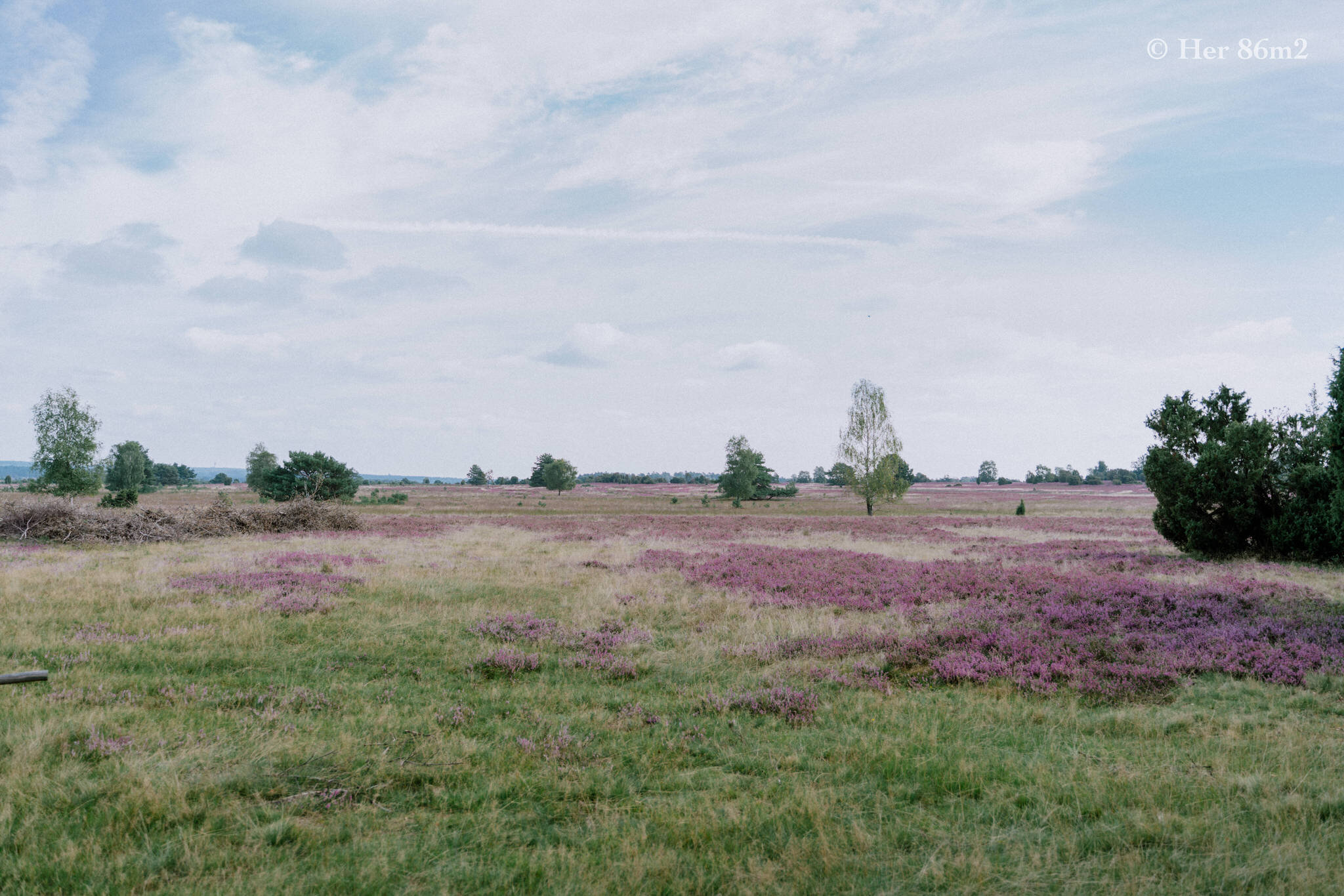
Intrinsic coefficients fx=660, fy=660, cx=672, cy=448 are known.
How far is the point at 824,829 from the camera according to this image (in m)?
5.31

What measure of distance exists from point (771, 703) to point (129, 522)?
31059mm

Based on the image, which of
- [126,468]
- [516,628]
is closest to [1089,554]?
[516,628]

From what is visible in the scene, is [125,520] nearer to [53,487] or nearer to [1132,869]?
[53,487]

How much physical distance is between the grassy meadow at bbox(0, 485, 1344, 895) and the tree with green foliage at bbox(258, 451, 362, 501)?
41.1m

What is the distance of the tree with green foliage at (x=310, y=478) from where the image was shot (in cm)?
5347

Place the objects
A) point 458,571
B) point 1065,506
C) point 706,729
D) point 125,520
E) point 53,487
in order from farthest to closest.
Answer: point 1065,506, point 53,487, point 125,520, point 458,571, point 706,729

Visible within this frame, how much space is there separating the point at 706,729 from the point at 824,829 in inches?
109

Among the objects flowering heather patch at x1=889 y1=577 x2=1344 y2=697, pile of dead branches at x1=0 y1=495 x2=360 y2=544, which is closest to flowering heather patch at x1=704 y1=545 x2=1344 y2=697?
flowering heather patch at x1=889 y1=577 x2=1344 y2=697

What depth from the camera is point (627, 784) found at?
6355mm

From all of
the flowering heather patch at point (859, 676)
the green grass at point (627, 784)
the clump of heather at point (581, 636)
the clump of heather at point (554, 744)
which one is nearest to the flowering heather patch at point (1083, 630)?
the flowering heather patch at point (859, 676)

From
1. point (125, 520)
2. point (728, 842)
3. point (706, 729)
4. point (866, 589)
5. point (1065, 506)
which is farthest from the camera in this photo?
point (1065, 506)

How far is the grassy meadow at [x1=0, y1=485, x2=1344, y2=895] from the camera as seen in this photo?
4773 millimetres

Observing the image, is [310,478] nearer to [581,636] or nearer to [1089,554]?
[581,636]

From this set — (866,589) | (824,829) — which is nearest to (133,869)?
(824,829)
